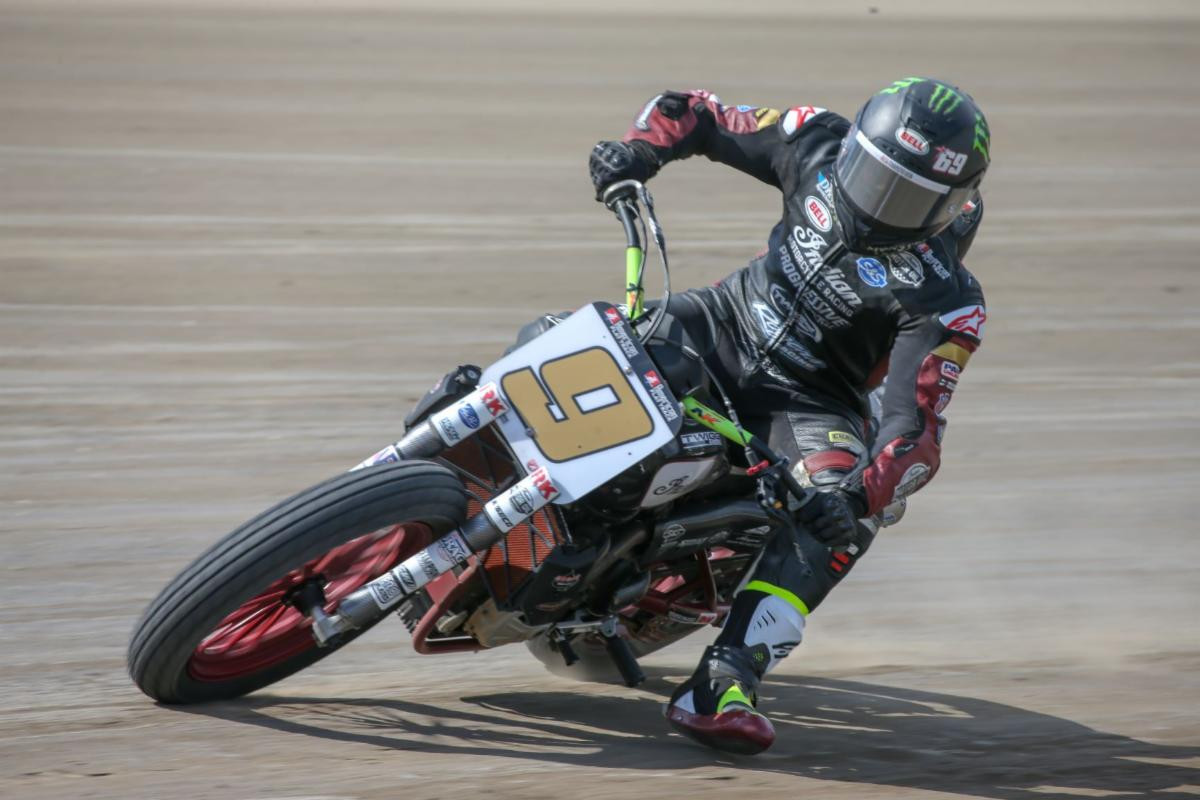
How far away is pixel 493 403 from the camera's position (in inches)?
165

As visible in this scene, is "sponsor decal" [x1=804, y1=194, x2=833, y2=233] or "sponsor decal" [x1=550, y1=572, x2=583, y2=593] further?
"sponsor decal" [x1=804, y1=194, x2=833, y2=233]

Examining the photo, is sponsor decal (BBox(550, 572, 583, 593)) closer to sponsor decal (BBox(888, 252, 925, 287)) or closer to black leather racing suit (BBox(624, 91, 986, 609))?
black leather racing suit (BBox(624, 91, 986, 609))

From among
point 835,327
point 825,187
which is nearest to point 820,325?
point 835,327

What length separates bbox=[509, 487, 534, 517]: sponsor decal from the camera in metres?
4.12

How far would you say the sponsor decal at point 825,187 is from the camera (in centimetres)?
480

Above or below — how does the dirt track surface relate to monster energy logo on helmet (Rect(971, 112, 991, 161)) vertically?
below

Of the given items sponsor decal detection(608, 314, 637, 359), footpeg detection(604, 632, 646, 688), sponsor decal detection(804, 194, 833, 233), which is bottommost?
footpeg detection(604, 632, 646, 688)

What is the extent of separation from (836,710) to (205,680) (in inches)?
82.7

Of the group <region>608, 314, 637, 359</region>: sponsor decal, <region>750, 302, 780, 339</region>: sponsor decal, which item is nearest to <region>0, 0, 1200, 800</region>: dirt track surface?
<region>608, 314, 637, 359</region>: sponsor decal

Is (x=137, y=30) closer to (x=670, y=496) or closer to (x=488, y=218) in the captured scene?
(x=488, y=218)

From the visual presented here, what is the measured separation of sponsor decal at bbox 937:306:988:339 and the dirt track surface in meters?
1.31

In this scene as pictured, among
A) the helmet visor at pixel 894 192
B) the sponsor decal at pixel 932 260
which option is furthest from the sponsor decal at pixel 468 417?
the sponsor decal at pixel 932 260

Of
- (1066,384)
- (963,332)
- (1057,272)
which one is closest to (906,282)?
(963,332)

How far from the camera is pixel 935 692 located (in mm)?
5457
